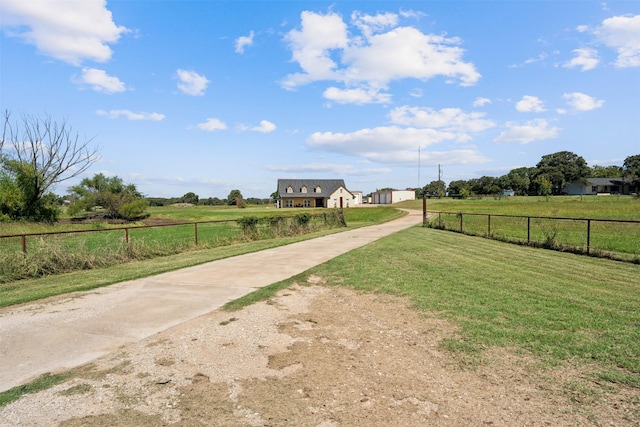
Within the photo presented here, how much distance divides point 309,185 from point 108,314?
67.2m

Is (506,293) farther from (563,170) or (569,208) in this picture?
(563,170)

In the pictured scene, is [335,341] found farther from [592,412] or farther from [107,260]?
[107,260]

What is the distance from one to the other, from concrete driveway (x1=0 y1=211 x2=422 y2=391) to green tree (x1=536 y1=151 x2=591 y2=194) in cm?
9388

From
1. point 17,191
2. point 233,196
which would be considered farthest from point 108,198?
point 233,196

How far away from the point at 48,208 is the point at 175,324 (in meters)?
32.8

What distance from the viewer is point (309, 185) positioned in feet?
238

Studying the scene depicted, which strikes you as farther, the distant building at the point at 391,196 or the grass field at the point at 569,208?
the distant building at the point at 391,196

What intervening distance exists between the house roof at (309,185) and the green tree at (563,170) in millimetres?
51288

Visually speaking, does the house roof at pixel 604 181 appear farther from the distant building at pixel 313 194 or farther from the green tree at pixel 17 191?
the green tree at pixel 17 191

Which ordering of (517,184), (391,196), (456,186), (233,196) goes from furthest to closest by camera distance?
(456,186)
(233,196)
(517,184)
(391,196)

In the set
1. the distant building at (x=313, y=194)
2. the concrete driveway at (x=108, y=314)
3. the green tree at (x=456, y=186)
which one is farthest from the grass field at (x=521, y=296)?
the green tree at (x=456, y=186)

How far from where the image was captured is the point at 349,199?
73250mm

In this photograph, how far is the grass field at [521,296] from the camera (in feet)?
Answer: 13.9

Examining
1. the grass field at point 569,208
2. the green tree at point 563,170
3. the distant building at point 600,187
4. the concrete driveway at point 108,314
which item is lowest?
the concrete driveway at point 108,314
